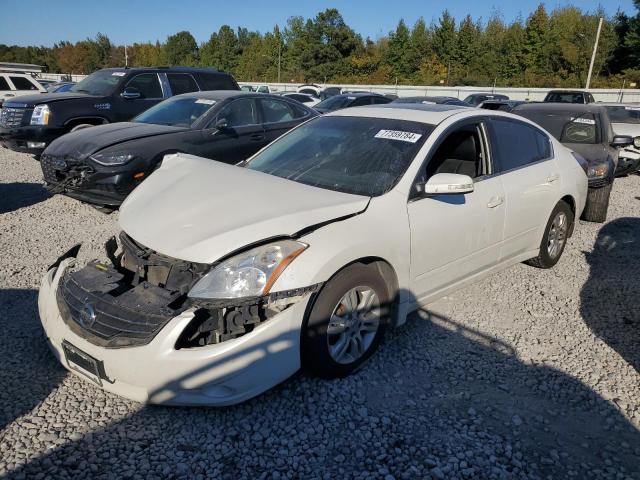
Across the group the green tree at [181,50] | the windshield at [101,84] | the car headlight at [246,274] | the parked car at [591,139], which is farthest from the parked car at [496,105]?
the green tree at [181,50]

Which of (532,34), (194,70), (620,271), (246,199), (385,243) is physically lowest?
(620,271)

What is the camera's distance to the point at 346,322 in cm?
306

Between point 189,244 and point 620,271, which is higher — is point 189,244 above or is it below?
above

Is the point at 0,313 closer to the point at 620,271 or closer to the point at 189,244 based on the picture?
the point at 189,244

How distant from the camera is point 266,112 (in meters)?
7.62

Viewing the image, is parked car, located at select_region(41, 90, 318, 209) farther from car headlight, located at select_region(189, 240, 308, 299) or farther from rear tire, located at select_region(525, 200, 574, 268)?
rear tire, located at select_region(525, 200, 574, 268)

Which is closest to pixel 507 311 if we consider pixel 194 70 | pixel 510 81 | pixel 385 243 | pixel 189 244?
pixel 385 243

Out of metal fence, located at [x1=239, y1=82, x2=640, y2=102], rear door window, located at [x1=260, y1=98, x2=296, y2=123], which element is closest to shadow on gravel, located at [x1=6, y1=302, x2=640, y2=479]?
rear door window, located at [x1=260, y1=98, x2=296, y2=123]

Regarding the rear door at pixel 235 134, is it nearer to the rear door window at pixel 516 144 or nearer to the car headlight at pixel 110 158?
the car headlight at pixel 110 158

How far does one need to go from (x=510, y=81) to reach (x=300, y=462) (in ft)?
195

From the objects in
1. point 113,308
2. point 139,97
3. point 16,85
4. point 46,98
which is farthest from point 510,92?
point 113,308

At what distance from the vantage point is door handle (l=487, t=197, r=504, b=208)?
13.1 ft

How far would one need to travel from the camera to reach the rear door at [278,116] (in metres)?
7.52

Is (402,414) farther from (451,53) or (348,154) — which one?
(451,53)
